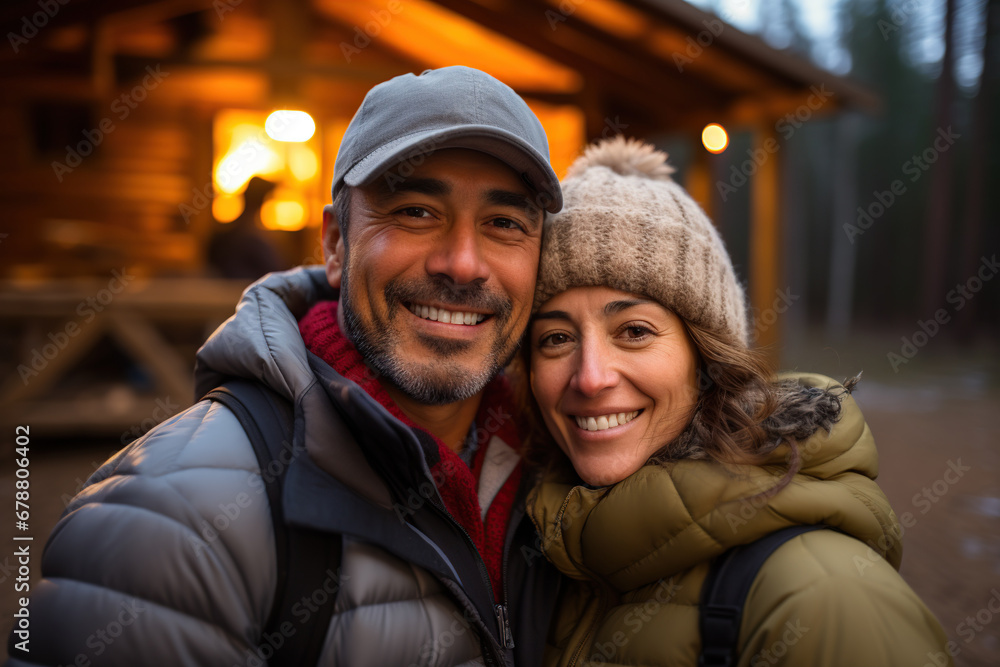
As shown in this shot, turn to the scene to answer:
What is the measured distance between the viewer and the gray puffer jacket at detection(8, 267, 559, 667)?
1.25m

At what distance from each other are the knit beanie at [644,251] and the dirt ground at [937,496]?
0.40 m

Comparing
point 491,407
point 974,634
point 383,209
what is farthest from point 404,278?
point 974,634

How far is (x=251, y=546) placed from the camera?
1367 millimetres

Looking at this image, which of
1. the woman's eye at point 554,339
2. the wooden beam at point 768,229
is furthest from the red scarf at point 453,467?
the wooden beam at point 768,229

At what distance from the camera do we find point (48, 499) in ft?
17.0

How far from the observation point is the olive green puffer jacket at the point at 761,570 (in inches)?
53.5

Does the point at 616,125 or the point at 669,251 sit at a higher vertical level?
the point at 616,125

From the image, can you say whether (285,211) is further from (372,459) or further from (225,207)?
(372,459)

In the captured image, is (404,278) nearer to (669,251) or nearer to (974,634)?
(669,251)

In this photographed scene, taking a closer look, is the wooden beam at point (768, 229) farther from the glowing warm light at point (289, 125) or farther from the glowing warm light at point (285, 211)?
the glowing warm light at point (285, 211)

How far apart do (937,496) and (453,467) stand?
624 centimetres

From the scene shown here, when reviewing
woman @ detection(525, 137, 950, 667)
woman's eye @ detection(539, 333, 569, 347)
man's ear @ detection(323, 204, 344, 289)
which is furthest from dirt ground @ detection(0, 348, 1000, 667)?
man's ear @ detection(323, 204, 344, 289)

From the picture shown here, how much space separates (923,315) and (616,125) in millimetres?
15174

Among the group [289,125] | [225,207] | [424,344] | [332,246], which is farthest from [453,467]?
[225,207]
